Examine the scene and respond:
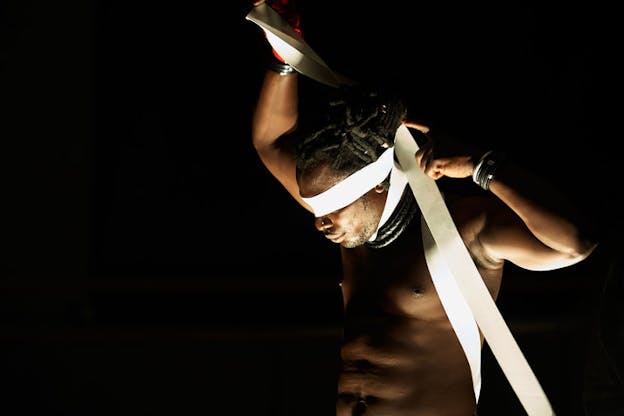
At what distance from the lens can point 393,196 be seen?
129 centimetres

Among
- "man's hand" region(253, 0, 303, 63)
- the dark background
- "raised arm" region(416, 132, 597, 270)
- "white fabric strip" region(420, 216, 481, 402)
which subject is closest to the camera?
"raised arm" region(416, 132, 597, 270)

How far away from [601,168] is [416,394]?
27.4 inches

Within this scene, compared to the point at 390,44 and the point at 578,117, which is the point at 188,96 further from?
the point at 578,117

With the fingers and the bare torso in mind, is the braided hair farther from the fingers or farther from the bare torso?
the bare torso

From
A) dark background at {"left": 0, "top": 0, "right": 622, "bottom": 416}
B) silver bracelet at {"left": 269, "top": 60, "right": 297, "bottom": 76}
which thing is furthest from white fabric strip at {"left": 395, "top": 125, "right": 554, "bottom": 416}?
dark background at {"left": 0, "top": 0, "right": 622, "bottom": 416}

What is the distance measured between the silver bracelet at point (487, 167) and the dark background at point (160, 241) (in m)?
0.74

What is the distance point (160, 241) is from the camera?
1.98 meters

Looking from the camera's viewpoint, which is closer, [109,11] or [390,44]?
[390,44]

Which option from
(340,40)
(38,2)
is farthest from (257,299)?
(38,2)

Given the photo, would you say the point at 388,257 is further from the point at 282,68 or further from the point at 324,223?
the point at 282,68

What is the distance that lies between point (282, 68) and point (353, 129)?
0.23 meters

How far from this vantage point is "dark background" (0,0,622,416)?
1.87 meters

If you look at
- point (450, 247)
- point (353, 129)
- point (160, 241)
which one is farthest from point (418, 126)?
point (160, 241)

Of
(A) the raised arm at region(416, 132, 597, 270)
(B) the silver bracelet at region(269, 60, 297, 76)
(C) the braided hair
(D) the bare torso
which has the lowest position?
(D) the bare torso
